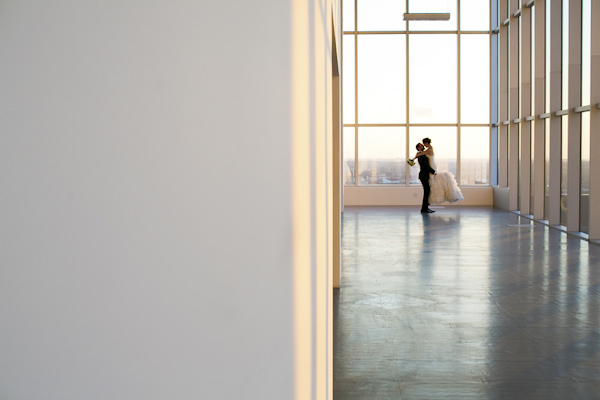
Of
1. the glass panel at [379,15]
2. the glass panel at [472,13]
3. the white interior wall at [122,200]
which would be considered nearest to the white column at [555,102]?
the glass panel at [472,13]

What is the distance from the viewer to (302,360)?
1.20m

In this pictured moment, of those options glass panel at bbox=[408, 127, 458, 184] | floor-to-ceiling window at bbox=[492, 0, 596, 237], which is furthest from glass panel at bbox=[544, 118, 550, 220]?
glass panel at bbox=[408, 127, 458, 184]

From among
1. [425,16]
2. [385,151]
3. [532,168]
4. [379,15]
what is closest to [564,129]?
[532,168]

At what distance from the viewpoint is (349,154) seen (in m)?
17.6

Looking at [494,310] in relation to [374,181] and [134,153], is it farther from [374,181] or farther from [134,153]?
[374,181]

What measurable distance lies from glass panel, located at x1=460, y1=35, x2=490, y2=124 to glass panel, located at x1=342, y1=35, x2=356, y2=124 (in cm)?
301

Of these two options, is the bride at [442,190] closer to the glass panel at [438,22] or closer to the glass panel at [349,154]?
the glass panel at [349,154]

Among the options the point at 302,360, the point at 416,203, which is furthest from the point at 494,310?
the point at 416,203

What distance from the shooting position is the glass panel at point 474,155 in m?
17.2

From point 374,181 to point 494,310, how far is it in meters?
12.5

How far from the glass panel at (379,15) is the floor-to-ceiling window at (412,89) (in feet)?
0.09

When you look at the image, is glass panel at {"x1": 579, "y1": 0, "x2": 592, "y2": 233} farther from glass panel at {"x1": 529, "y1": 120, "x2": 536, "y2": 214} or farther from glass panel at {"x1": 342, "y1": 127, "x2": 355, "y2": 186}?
glass panel at {"x1": 342, "y1": 127, "x2": 355, "y2": 186}

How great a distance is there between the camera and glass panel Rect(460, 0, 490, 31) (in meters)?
17.2

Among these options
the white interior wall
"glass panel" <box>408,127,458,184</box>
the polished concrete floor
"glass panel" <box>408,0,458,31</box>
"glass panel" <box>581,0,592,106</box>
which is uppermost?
"glass panel" <box>408,0,458,31</box>
